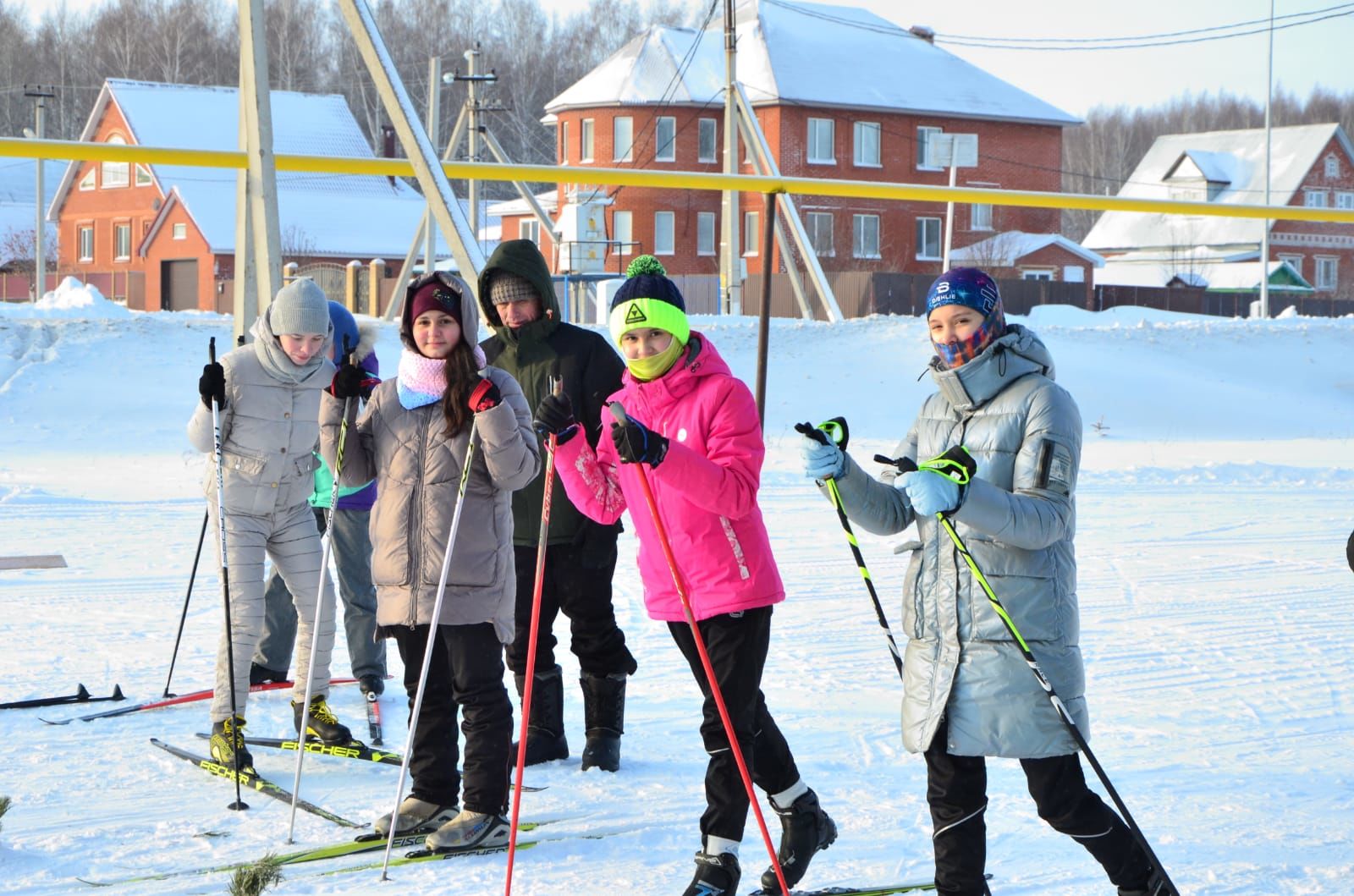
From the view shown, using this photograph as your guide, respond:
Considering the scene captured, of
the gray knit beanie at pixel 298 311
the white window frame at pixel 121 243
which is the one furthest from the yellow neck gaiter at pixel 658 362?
the white window frame at pixel 121 243

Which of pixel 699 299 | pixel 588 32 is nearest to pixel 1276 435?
pixel 699 299

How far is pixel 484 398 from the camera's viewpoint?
414 cm

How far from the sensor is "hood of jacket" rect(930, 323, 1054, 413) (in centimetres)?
342

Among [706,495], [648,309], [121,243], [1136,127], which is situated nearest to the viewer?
[706,495]

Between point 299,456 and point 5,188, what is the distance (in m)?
61.1

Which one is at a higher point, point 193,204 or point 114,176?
point 114,176

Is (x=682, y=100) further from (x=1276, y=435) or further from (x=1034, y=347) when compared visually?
(x=1034, y=347)

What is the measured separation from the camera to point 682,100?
42781mm

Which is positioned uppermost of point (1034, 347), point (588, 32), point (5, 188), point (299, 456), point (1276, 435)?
point (588, 32)

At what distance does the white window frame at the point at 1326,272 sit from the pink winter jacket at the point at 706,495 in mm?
60530

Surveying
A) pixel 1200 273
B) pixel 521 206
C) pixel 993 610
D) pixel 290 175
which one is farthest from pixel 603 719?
pixel 1200 273

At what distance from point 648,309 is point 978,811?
1.50 metres

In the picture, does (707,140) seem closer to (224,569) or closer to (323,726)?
(323,726)

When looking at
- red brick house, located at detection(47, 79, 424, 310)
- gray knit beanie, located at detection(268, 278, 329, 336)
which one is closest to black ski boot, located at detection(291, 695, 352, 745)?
gray knit beanie, located at detection(268, 278, 329, 336)
